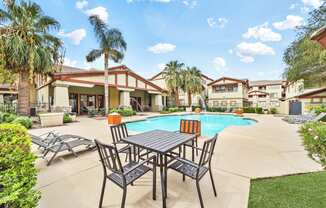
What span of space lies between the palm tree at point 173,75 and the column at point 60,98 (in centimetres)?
1453

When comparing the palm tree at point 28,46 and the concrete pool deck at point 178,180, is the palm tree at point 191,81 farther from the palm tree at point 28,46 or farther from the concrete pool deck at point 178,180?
the concrete pool deck at point 178,180

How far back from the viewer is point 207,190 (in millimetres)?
3021

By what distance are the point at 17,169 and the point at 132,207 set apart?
5.28 ft

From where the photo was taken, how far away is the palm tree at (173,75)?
2500cm

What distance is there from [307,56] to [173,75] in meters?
17.0

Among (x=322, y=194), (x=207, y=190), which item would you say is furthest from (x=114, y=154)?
(x=322, y=194)

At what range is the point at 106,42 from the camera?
1555 cm

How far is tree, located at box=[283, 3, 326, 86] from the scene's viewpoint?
8.94 m

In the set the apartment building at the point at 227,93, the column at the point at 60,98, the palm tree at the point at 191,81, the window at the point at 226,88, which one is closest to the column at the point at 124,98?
the column at the point at 60,98

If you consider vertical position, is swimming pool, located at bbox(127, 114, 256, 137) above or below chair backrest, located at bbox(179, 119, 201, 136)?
below

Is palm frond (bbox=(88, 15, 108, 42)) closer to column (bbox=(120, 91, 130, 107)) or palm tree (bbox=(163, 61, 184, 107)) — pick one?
column (bbox=(120, 91, 130, 107))

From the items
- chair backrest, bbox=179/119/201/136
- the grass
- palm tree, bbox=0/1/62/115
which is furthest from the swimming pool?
palm tree, bbox=0/1/62/115

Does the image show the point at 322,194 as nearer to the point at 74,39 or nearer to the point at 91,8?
the point at 91,8

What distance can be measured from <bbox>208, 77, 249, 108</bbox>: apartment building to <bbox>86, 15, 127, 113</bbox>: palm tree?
22104mm
